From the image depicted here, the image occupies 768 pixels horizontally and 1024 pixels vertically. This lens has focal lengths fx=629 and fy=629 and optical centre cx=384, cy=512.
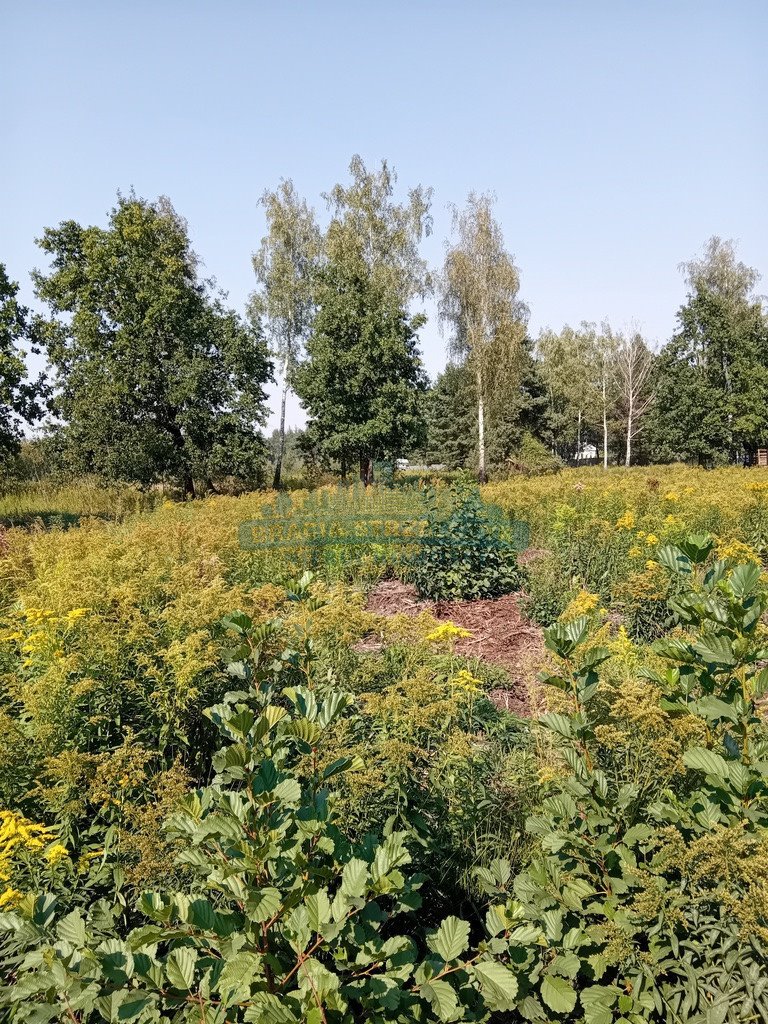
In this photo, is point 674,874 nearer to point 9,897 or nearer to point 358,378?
point 9,897

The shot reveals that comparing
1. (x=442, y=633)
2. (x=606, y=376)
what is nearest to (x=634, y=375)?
(x=606, y=376)

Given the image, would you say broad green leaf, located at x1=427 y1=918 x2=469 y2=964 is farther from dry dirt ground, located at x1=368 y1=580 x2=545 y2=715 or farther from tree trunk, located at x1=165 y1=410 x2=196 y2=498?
tree trunk, located at x1=165 y1=410 x2=196 y2=498

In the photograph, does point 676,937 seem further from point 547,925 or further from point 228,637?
point 228,637

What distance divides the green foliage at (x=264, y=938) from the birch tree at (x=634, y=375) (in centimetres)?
3781

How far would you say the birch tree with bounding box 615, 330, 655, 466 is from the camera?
37094 millimetres

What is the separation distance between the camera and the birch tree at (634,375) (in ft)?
122

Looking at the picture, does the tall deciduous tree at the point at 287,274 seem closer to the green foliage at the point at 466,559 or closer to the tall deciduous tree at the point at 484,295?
the tall deciduous tree at the point at 484,295

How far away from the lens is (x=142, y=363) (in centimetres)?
1827

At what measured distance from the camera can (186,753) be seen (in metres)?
3.07

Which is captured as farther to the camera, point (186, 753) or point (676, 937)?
point (186, 753)

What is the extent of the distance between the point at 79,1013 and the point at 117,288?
20183 millimetres

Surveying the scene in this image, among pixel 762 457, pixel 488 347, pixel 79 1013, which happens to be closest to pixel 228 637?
pixel 79 1013

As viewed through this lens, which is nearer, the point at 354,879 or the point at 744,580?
the point at 354,879

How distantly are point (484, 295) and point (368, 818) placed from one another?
85.8 ft
